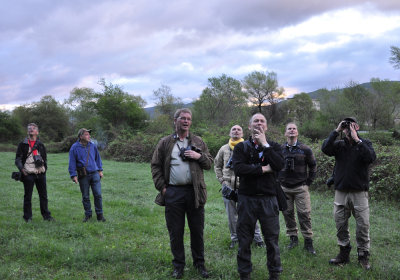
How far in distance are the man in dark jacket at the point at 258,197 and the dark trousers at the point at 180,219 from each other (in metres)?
0.68

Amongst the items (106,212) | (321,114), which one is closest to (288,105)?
(321,114)

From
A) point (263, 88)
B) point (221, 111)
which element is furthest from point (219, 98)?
point (263, 88)

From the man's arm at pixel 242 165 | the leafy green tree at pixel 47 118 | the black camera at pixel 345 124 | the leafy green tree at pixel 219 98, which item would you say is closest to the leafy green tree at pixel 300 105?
the leafy green tree at pixel 219 98

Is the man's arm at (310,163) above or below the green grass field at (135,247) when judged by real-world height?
above

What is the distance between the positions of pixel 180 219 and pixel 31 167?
4223 millimetres

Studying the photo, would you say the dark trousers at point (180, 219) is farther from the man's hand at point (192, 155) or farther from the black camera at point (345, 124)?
the black camera at point (345, 124)

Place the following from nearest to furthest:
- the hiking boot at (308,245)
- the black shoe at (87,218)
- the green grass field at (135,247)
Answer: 1. the green grass field at (135,247)
2. the hiking boot at (308,245)
3. the black shoe at (87,218)

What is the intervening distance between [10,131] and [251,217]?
1933 inches

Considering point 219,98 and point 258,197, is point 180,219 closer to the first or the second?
point 258,197

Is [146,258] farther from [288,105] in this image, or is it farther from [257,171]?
A: [288,105]

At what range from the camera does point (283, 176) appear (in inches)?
217

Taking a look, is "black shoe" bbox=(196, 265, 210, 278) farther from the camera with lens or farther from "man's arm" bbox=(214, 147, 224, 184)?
the camera with lens

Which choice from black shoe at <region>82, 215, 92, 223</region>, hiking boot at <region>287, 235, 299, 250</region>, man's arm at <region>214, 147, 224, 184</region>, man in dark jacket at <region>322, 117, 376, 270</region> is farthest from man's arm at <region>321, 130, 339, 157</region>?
black shoe at <region>82, 215, 92, 223</region>

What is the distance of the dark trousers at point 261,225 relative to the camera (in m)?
3.94
